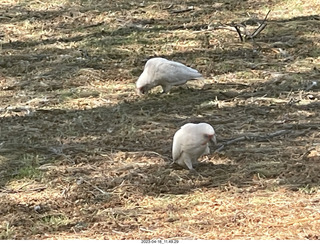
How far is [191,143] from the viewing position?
4.42m

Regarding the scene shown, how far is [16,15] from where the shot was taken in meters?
10.4

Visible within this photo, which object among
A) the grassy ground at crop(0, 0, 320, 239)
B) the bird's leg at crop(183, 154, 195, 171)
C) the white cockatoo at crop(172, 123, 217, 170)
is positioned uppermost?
the white cockatoo at crop(172, 123, 217, 170)

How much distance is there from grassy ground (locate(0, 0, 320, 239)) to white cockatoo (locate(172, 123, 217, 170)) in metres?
0.11

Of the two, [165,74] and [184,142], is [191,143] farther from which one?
[165,74]

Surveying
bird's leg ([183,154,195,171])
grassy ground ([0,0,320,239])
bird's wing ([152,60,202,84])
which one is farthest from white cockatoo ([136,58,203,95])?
bird's leg ([183,154,195,171])

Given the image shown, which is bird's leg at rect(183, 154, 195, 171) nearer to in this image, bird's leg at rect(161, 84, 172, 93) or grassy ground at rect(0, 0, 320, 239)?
grassy ground at rect(0, 0, 320, 239)

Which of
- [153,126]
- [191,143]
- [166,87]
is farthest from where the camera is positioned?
[166,87]

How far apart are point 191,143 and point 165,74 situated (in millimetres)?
1855

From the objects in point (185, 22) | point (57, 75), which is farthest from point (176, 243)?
point (185, 22)

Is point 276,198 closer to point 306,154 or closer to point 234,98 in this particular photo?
point 306,154

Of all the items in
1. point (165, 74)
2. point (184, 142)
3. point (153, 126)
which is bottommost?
point (153, 126)

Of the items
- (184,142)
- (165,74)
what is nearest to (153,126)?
(165,74)

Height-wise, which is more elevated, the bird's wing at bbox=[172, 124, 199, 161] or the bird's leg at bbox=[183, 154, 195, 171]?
the bird's wing at bbox=[172, 124, 199, 161]

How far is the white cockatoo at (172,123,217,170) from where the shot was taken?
4.41 metres
